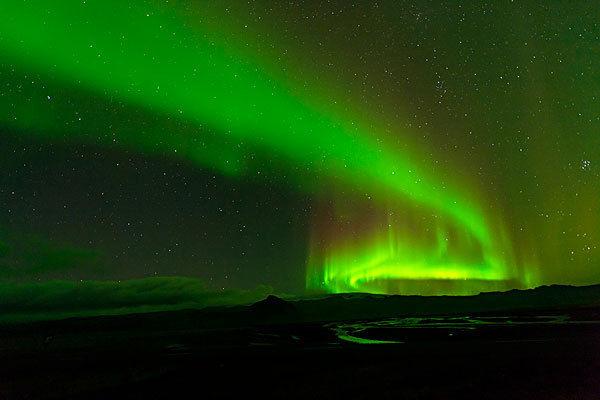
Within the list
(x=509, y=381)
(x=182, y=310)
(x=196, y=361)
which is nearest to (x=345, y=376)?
(x=509, y=381)

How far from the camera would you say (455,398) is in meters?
17.4

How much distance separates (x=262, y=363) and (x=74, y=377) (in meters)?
11.1

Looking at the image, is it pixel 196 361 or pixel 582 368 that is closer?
pixel 582 368

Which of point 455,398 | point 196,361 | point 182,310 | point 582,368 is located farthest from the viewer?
point 182,310

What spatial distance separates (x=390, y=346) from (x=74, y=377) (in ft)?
73.0

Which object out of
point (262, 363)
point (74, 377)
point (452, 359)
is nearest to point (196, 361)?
point (262, 363)

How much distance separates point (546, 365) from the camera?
84.4 feet

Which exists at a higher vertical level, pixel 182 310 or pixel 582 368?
pixel 182 310

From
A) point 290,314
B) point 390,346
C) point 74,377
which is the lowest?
point 74,377

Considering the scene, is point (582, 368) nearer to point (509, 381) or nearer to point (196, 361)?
point (509, 381)

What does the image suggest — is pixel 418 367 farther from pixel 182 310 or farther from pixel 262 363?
pixel 182 310

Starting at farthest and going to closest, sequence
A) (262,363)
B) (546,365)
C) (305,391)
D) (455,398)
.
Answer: (262,363) → (546,365) → (305,391) → (455,398)

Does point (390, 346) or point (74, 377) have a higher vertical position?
point (390, 346)

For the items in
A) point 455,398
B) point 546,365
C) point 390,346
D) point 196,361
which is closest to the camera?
point 455,398
